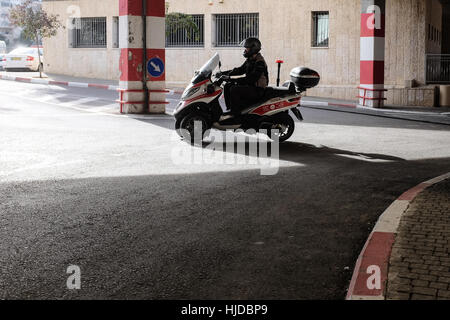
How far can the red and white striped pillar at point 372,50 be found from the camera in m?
20.5

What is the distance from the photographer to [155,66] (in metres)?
16.8

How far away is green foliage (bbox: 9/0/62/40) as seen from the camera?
28.4 meters

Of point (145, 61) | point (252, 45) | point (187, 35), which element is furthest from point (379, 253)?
point (187, 35)

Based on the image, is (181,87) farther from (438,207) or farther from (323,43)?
(438,207)

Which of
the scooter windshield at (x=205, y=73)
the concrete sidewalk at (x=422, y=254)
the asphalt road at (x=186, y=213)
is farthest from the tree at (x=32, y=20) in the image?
the concrete sidewalk at (x=422, y=254)

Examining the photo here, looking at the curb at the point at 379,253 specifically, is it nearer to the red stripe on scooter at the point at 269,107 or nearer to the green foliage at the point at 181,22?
the red stripe on scooter at the point at 269,107

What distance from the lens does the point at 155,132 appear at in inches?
513

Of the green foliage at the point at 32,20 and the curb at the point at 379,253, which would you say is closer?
the curb at the point at 379,253

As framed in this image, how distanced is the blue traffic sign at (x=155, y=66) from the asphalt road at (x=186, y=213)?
4.58m

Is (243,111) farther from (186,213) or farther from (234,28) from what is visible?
(234,28)

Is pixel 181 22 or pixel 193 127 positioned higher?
pixel 181 22

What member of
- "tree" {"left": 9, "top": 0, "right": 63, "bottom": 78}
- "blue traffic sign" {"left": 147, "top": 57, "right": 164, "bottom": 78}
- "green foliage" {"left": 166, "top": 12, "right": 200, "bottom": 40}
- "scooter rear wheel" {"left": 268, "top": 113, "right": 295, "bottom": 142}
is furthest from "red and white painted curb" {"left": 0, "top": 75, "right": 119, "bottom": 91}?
"scooter rear wheel" {"left": 268, "top": 113, "right": 295, "bottom": 142}

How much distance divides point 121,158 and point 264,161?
2198mm

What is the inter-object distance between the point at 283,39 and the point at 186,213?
20.4 m
